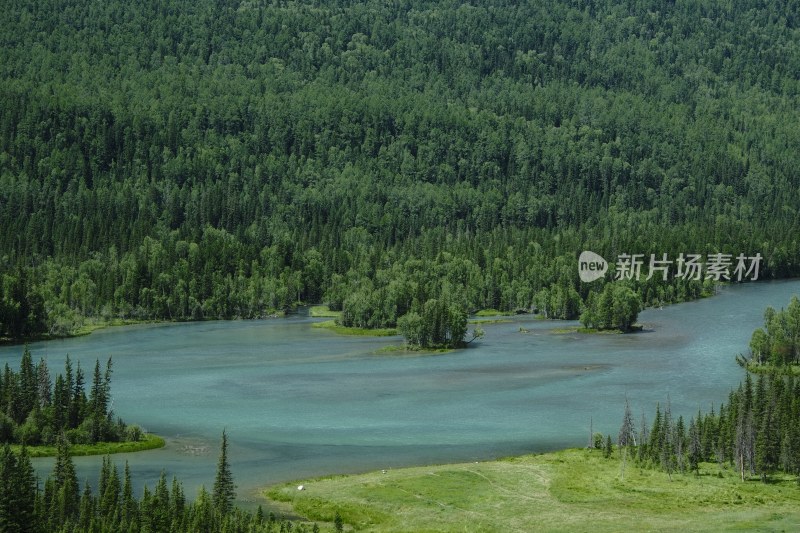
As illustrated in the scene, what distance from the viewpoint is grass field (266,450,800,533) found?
9919 centimetres

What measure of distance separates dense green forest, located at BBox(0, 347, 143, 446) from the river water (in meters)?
6.04

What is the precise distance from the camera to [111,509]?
94.3m

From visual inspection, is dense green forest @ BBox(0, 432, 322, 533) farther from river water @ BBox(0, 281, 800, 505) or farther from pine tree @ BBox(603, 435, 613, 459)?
pine tree @ BBox(603, 435, 613, 459)

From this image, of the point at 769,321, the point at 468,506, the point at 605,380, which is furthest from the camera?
the point at 769,321

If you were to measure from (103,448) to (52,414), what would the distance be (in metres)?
7.27

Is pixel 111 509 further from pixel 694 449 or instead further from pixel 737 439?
pixel 737 439

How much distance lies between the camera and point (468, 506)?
104000 millimetres

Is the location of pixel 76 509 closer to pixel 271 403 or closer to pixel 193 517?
pixel 193 517

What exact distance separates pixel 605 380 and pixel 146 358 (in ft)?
246

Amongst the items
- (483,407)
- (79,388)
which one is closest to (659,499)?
(483,407)

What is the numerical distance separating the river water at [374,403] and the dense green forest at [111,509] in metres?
10.2

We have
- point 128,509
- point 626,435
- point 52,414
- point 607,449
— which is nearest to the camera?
point 128,509

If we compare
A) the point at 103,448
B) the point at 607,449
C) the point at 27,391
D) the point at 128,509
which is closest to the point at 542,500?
the point at 607,449

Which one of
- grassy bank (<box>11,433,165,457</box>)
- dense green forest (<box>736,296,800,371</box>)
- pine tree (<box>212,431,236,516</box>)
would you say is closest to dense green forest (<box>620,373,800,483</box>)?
pine tree (<box>212,431,236,516</box>)
